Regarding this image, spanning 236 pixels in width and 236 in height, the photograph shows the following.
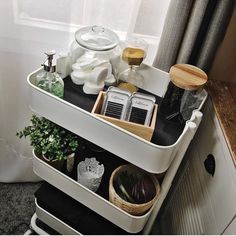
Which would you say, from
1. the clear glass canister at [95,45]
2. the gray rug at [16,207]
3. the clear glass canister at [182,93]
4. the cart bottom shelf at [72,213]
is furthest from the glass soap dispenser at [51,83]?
the gray rug at [16,207]

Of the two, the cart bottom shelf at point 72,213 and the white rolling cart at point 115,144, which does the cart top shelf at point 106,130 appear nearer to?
the white rolling cart at point 115,144

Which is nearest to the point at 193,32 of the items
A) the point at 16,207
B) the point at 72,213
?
the point at 72,213

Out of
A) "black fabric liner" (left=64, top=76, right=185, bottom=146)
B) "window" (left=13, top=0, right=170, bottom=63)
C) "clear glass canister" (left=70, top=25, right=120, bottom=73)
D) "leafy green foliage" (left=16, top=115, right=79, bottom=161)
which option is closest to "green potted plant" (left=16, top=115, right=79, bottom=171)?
"leafy green foliage" (left=16, top=115, right=79, bottom=161)

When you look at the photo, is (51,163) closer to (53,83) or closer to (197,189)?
(53,83)

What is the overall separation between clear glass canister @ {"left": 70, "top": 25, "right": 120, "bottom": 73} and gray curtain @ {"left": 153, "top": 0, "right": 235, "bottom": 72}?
0.16m

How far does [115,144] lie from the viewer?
0.81 meters

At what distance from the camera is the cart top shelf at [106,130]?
2.52 ft

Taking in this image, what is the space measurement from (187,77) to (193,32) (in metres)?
0.17

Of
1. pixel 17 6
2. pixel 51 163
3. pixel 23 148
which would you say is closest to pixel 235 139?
pixel 51 163

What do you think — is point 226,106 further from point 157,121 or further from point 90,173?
point 90,173

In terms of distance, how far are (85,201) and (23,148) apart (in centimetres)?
50

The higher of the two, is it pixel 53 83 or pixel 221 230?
pixel 53 83

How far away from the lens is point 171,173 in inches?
34.8

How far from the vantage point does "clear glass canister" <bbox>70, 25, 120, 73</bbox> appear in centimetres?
89
